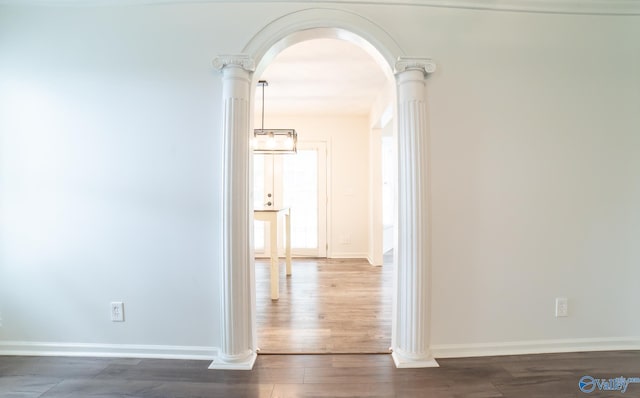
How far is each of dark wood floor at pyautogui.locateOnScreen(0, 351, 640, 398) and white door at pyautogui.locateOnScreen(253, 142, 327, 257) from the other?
3.17 m

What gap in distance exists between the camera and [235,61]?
183cm

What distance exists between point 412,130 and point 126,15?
2147 millimetres

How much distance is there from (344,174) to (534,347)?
3.57 meters

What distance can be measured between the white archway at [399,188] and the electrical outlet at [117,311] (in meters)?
0.76

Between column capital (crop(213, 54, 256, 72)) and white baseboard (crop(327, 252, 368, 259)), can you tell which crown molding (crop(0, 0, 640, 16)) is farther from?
white baseboard (crop(327, 252, 368, 259))

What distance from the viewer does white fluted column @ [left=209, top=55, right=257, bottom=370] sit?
71.0 inches

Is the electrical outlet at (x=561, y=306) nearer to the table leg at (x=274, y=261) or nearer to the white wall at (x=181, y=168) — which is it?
the white wall at (x=181, y=168)

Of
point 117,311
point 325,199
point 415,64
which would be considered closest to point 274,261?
point 117,311

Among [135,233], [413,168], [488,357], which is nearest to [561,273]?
[488,357]

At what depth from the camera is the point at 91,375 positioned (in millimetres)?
1744

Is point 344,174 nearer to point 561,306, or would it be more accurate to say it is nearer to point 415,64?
point 415,64

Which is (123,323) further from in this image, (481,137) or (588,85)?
(588,85)

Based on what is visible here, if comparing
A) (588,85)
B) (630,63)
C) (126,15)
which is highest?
(126,15)

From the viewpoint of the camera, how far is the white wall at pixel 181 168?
6.30 feet
